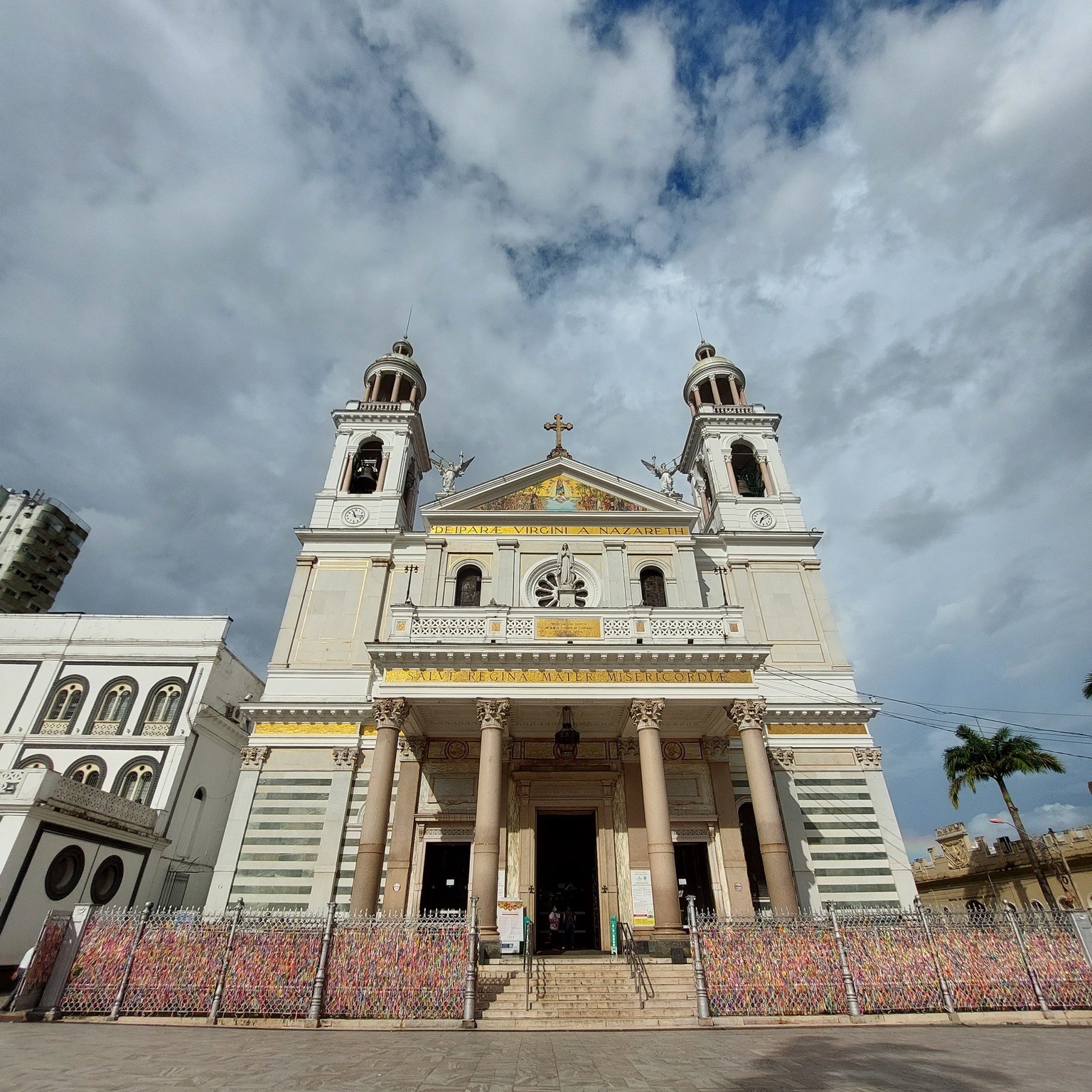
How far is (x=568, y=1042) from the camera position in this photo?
927 centimetres

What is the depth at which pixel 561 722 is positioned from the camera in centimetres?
1862

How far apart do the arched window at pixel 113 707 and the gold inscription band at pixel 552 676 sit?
1368cm

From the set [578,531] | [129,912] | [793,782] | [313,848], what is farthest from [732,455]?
[129,912]

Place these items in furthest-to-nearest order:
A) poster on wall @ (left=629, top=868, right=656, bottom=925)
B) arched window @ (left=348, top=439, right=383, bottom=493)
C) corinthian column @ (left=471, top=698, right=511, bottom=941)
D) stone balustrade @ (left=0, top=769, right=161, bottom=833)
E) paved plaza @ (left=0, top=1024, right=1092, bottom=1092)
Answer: arched window @ (left=348, top=439, right=383, bottom=493)
stone balustrade @ (left=0, top=769, right=161, bottom=833)
poster on wall @ (left=629, top=868, right=656, bottom=925)
corinthian column @ (left=471, top=698, right=511, bottom=941)
paved plaza @ (left=0, top=1024, right=1092, bottom=1092)

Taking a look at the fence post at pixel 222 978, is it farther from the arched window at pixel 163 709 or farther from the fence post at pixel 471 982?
the arched window at pixel 163 709

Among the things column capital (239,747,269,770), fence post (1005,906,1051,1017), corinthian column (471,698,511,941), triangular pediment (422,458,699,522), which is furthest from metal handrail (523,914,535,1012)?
triangular pediment (422,458,699,522)

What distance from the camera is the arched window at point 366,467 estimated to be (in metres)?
26.1

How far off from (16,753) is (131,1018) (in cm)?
1697

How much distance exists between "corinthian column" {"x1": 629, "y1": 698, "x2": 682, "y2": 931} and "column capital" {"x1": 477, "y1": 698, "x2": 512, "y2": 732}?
10.6 ft

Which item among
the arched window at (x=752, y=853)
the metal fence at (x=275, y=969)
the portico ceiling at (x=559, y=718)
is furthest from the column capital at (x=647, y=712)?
the metal fence at (x=275, y=969)

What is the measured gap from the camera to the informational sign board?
14.1m

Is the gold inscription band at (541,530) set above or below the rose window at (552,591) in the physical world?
above

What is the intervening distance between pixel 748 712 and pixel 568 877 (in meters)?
7.34

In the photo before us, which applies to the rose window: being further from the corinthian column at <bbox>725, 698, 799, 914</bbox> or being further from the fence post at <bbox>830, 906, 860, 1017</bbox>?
the fence post at <bbox>830, 906, 860, 1017</bbox>
